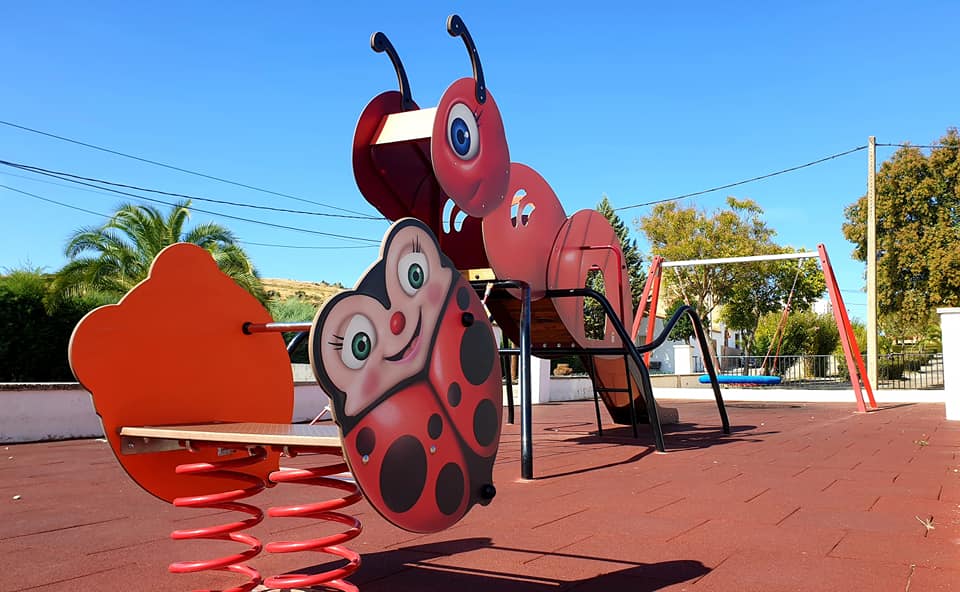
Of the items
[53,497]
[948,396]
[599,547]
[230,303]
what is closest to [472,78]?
[230,303]

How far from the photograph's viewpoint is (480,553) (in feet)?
12.4

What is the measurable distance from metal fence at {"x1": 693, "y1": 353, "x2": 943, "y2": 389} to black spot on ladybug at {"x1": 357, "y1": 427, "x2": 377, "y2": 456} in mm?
24395

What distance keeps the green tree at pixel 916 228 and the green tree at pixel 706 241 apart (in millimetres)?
7200

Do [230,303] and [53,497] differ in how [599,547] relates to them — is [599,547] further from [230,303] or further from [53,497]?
[53,497]

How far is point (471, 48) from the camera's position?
551 centimetres

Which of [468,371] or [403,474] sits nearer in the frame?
[403,474]

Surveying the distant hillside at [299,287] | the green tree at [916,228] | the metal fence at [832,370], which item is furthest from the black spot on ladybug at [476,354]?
the distant hillside at [299,287]

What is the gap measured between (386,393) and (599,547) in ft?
6.25

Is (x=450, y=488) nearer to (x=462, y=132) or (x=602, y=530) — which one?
(x=602, y=530)

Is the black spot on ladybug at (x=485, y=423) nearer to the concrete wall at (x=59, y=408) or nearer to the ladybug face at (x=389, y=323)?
the ladybug face at (x=389, y=323)

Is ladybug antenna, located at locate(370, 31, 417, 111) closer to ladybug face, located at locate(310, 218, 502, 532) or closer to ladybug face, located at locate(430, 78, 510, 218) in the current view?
ladybug face, located at locate(430, 78, 510, 218)

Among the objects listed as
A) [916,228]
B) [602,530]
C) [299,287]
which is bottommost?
[602,530]

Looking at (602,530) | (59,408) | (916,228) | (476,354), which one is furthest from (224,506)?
(916,228)

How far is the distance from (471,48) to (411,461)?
3.70m
